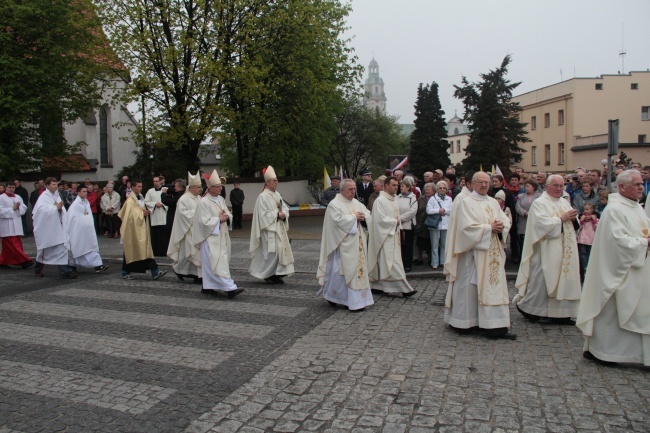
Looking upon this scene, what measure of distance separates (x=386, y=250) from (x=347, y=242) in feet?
3.02

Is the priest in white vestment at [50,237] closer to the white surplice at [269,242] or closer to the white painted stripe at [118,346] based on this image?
the white surplice at [269,242]

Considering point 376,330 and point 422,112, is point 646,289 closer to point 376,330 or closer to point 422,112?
point 376,330

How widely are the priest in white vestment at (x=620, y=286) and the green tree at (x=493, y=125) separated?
40.7 m

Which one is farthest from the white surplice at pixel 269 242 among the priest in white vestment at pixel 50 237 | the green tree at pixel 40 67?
the green tree at pixel 40 67

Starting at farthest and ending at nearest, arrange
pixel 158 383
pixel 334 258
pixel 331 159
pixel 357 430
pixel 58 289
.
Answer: pixel 331 159
pixel 58 289
pixel 334 258
pixel 158 383
pixel 357 430

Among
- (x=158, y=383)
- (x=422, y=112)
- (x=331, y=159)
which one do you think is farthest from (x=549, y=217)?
(x=422, y=112)

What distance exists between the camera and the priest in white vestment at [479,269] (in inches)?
285

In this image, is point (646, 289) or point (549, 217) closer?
point (646, 289)

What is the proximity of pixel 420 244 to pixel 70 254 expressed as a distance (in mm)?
7589

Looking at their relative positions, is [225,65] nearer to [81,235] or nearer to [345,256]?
[81,235]

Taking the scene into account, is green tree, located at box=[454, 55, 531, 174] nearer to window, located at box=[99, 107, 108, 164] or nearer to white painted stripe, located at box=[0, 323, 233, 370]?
window, located at box=[99, 107, 108, 164]

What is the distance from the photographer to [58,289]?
1133 centimetres

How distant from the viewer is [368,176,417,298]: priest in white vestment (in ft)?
32.2

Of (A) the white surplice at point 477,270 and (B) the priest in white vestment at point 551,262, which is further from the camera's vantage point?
(B) the priest in white vestment at point 551,262
